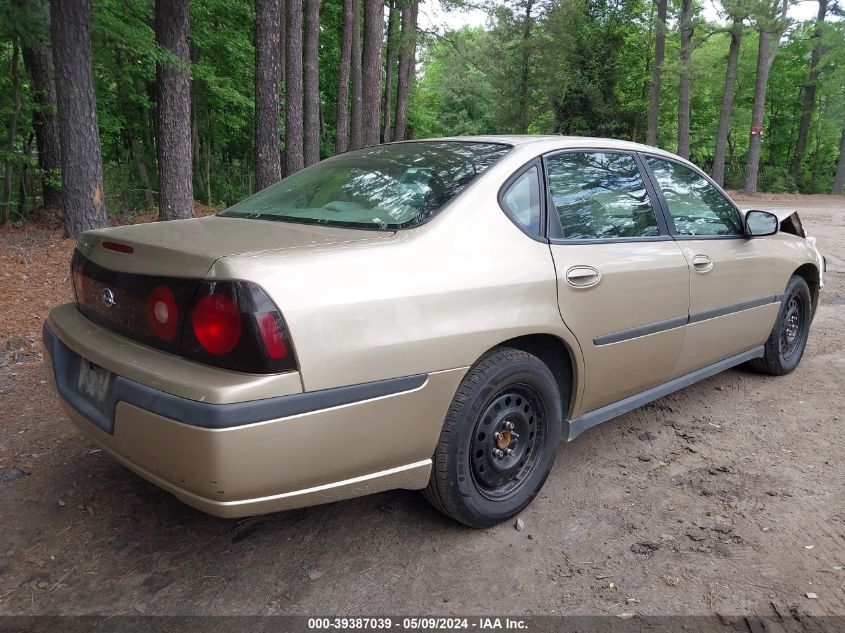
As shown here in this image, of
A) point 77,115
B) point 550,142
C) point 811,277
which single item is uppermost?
point 77,115

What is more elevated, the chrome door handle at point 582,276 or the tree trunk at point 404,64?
the tree trunk at point 404,64

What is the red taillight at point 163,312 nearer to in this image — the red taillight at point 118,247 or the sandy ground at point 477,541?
the red taillight at point 118,247

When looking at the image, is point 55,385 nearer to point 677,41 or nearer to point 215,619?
point 215,619

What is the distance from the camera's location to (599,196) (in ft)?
10.1

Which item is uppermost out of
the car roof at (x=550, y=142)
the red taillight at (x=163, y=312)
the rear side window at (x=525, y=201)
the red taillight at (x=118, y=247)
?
the car roof at (x=550, y=142)

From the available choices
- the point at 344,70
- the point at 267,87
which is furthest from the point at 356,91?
the point at 267,87

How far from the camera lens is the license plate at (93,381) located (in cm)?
218

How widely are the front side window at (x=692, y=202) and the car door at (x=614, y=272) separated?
176 mm

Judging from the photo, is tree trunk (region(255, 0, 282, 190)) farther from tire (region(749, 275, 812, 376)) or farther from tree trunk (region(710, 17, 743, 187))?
tree trunk (region(710, 17, 743, 187))

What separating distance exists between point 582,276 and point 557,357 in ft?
1.29

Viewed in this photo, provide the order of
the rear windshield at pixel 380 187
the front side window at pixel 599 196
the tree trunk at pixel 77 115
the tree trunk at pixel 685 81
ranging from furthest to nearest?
the tree trunk at pixel 685 81, the tree trunk at pixel 77 115, the front side window at pixel 599 196, the rear windshield at pixel 380 187

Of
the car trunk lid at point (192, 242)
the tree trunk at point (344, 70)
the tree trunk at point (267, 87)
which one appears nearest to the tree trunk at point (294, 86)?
the tree trunk at point (267, 87)

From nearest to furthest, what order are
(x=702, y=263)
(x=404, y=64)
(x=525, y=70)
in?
(x=702, y=263)
(x=404, y=64)
(x=525, y=70)

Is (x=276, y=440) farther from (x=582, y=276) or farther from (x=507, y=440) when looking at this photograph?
(x=582, y=276)
